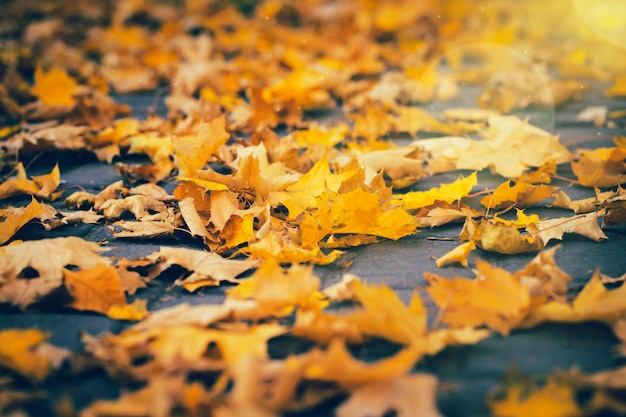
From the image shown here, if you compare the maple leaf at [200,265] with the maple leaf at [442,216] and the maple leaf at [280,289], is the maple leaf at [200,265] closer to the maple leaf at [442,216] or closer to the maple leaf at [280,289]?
the maple leaf at [280,289]

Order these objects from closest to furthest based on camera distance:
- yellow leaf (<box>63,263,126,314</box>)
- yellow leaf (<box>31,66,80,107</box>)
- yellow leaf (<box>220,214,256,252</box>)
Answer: yellow leaf (<box>63,263,126,314</box>)
yellow leaf (<box>220,214,256,252</box>)
yellow leaf (<box>31,66,80,107</box>)

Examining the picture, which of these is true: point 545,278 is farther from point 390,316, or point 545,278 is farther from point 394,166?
point 394,166

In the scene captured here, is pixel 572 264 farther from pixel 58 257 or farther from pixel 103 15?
pixel 103 15

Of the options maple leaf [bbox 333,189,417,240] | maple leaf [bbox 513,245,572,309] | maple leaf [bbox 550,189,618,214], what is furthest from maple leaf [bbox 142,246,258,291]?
maple leaf [bbox 550,189,618,214]

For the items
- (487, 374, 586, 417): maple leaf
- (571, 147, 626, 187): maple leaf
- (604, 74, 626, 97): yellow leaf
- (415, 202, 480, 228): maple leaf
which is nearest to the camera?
(487, 374, 586, 417): maple leaf

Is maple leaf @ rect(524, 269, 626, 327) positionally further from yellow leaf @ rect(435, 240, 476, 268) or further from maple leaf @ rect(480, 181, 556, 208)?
maple leaf @ rect(480, 181, 556, 208)

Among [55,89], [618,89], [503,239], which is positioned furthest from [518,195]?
[55,89]

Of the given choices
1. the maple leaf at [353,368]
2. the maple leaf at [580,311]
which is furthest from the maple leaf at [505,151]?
the maple leaf at [353,368]
